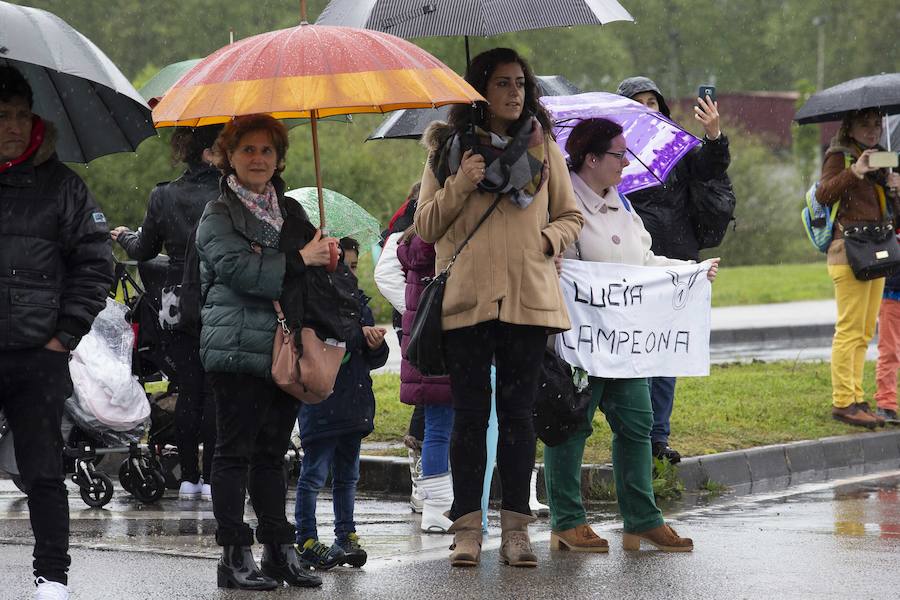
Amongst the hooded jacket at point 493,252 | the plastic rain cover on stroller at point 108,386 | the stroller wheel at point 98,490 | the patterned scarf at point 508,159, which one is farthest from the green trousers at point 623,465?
the plastic rain cover on stroller at point 108,386

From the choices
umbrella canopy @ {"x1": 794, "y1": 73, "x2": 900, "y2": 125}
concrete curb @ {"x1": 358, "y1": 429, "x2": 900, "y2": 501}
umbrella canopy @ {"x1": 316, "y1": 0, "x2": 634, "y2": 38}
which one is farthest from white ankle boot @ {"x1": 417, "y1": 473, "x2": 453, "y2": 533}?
umbrella canopy @ {"x1": 794, "y1": 73, "x2": 900, "y2": 125}

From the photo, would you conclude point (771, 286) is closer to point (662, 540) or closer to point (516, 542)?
point (662, 540)

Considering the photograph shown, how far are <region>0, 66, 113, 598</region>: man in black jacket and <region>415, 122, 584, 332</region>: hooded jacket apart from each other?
57.4 inches

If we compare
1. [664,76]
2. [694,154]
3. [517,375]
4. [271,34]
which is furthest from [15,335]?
[664,76]

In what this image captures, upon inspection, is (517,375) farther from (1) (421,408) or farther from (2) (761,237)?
(2) (761,237)

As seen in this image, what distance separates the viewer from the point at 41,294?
18.4 ft

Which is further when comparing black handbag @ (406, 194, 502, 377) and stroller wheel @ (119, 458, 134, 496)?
stroller wheel @ (119, 458, 134, 496)

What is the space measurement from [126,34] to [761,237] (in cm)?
3674

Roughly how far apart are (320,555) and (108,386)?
9.24ft

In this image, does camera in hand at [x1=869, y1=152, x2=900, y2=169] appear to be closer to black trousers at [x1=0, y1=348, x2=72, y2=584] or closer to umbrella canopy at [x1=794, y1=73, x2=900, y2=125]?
umbrella canopy at [x1=794, y1=73, x2=900, y2=125]

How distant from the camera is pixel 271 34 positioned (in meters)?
6.21

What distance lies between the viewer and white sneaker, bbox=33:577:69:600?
18.4 ft

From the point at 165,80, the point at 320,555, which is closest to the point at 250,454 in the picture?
the point at 320,555

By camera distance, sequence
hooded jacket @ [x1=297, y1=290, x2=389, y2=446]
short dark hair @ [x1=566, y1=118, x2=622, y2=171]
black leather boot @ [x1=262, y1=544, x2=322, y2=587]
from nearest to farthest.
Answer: black leather boot @ [x1=262, y1=544, x2=322, y2=587]
hooded jacket @ [x1=297, y1=290, x2=389, y2=446]
short dark hair @ [x1=566, y1=118, x2=622, y2=171]
